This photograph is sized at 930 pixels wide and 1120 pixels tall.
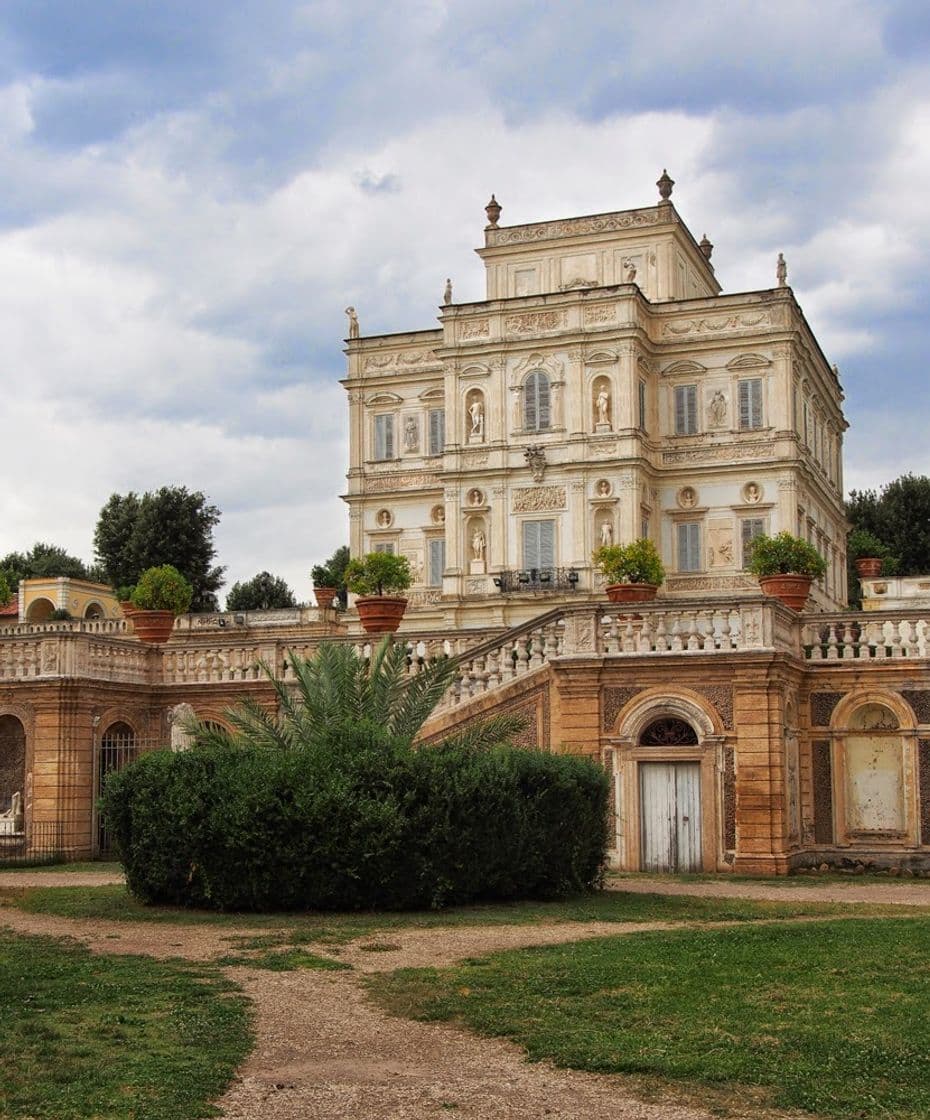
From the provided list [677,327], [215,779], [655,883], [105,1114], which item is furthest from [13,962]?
[677,327]

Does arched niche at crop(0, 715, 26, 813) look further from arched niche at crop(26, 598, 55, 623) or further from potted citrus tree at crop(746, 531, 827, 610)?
arched niche at crop(26, 598, 55, 623)

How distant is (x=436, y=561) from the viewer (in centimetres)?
5900

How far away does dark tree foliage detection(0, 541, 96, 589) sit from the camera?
81.9 m

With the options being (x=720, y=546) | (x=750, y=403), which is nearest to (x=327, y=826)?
(x=720, y=546)

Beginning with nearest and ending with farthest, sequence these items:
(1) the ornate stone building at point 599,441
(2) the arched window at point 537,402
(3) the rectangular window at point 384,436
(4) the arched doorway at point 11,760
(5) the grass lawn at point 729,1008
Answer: (5) the grass lawn at point 729,1008 < (4) the arched doorway at point 11,760 < (1) the ornate stone building at point 599,441 < (2) the arched window at point 537,402 < (3) the rectangular window at point 384,436

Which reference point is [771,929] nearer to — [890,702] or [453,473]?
[890,702]

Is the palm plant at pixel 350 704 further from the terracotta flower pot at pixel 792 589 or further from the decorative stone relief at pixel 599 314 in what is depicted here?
the decorative stone relief at pixel 599 314

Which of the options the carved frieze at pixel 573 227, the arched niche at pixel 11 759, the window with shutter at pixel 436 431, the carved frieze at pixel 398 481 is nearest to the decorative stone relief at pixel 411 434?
the window with shutter at pixel 436 431

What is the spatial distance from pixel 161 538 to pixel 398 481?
17453 mm

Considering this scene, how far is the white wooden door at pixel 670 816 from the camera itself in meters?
22.5

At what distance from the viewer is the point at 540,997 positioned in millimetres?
11102

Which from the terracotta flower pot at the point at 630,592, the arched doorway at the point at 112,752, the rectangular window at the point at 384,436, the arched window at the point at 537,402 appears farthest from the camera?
the rectangular window at the point at 384,436

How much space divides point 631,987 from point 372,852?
4947mm

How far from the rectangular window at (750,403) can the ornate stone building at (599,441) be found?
0.24 ft
